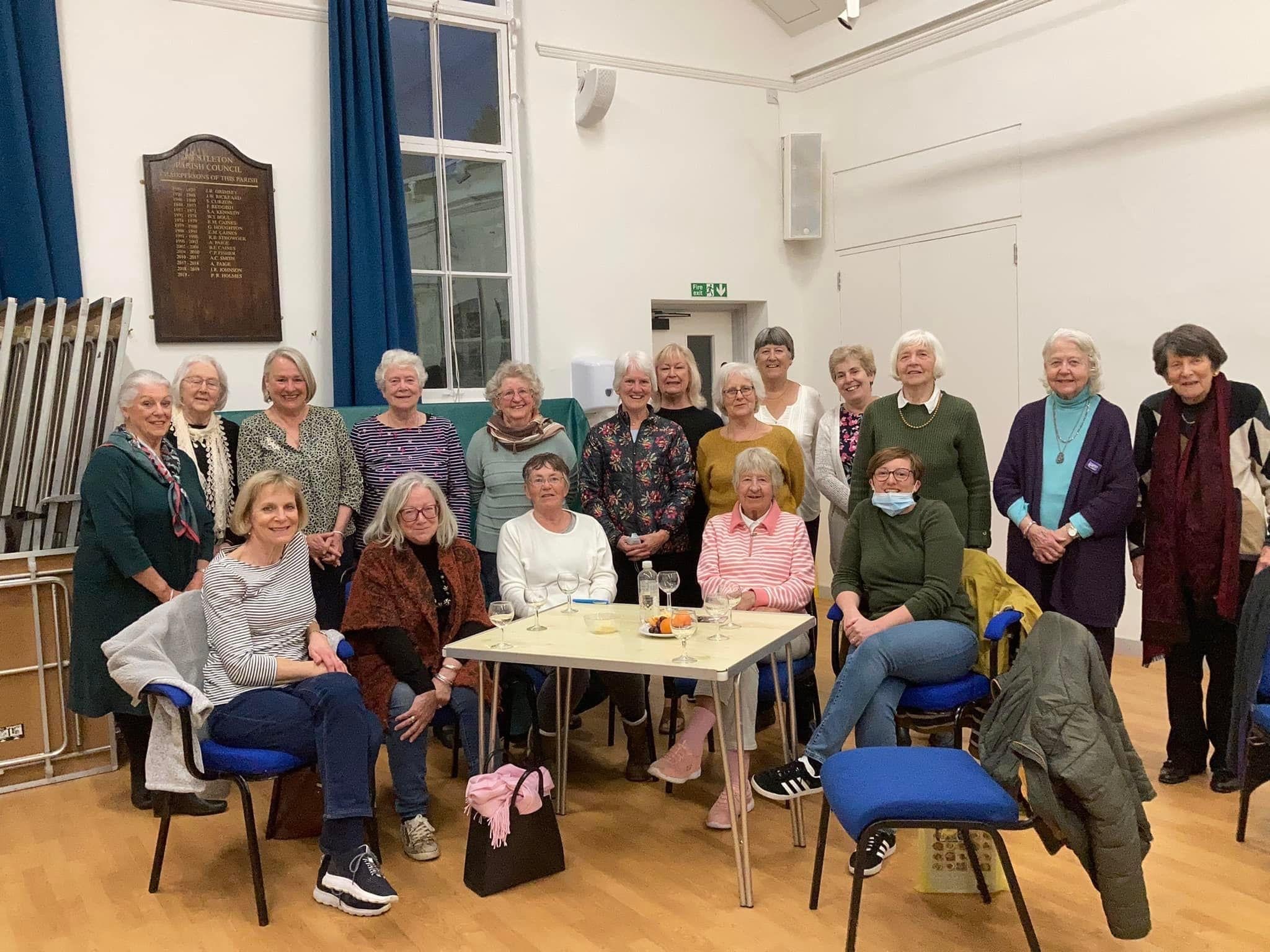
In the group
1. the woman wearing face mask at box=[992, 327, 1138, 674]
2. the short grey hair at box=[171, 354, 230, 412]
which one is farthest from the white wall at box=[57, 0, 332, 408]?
the woman wearing face mask at box=[992, 327, 1138, 674]

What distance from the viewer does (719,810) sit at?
11.5ft

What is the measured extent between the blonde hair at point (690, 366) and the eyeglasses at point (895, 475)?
1120 mm

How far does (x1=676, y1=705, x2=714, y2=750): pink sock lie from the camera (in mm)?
3592

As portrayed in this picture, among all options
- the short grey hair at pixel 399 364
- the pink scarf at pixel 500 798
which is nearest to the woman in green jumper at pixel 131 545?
the short grey hair at pixel 399 364

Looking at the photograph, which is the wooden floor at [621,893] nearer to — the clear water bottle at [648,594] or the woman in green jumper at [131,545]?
the woman in green jumper at [131,545]

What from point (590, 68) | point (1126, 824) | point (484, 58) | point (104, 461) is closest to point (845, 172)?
point (590, 68)

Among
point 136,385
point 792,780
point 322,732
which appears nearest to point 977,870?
point 792,780

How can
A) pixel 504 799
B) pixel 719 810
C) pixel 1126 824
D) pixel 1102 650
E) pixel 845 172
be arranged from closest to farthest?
pixel 1126 824 → pixel 504 799 → pixel 719 810 → pixel 1102 650 → pixel 845 172

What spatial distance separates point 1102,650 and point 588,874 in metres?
1.95

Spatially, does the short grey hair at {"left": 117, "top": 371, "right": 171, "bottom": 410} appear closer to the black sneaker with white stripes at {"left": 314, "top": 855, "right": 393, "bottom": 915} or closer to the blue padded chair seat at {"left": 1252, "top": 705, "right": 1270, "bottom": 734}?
the black sneaker with white stripes at {"left": 314, "top": 855, "right": 393, "bottom": 915}

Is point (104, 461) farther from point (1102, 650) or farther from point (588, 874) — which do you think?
point (1102, 650)

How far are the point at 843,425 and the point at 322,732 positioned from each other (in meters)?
2.39

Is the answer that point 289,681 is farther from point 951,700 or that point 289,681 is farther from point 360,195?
point 360,195

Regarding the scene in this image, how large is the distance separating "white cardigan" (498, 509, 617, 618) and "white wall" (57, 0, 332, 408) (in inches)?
88.2
